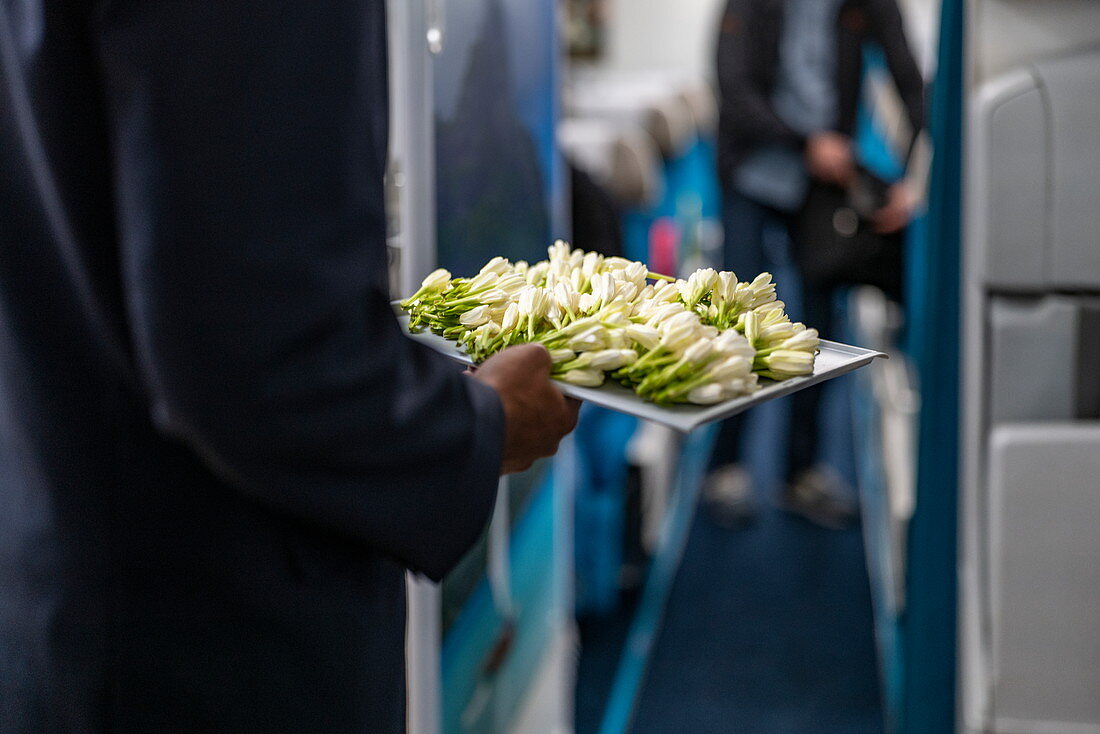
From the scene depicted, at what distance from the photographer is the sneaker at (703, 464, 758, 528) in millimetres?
3467

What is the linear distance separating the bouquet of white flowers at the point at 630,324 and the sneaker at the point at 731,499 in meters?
2.63

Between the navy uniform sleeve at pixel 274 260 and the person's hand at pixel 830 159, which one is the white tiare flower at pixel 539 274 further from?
the person's hand at pixel 830 159

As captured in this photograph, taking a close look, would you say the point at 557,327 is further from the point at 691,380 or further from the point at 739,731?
the point at 739,731

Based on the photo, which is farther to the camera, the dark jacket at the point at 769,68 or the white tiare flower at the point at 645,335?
the dark jacket at the point at 769,68

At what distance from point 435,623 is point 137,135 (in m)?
0.84

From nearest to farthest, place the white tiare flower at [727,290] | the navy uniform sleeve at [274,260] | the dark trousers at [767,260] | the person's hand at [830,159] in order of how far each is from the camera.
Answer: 1. the navy uniform sleeve at [274,260]
2. the white tiare flower at [727,290]
3. the person's hand at [830,159]
4. the dark trousers at [767,260]

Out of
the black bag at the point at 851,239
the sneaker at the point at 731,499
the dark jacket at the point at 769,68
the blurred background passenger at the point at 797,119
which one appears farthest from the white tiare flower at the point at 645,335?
the sneaker at the point at 731,499

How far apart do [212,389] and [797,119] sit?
273cm

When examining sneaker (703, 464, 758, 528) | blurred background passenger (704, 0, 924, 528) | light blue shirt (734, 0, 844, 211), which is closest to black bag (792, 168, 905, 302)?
blurred background passenger (704, 0, 924, 528)

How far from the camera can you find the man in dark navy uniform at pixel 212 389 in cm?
63

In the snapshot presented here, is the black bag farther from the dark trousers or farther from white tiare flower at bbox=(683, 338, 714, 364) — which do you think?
white tiare flower at bbox=(683, 338, 714, 364)

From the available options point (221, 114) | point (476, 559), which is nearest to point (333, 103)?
point (221, 114)

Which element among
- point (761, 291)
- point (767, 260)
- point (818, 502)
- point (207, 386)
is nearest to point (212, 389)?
point (207, 386)

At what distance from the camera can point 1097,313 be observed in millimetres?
1470
